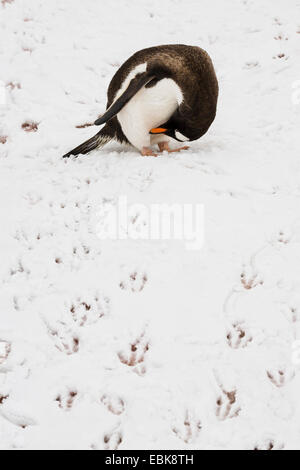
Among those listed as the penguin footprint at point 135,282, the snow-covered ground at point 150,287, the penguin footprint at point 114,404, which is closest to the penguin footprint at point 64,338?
the snow-covered ground at point 150,287

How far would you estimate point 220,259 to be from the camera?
361 cm

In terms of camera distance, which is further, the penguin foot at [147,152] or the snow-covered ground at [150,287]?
the penguin foot at [147,152]

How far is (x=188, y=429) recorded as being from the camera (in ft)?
7.89

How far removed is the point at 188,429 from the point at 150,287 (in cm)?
119

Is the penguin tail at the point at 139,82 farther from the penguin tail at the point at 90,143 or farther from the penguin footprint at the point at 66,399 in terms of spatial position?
the penguin footprint at the point at 66,399

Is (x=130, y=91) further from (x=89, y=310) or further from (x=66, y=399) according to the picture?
(x=66, y=399)

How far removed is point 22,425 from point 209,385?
1.11 m

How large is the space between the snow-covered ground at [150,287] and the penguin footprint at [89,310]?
11mm

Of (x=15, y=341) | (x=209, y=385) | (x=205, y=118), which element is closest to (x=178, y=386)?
(x=209, y=385)

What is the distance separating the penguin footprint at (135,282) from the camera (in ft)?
11.1

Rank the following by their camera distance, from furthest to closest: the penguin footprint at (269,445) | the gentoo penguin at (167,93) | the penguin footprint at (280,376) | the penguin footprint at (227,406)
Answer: the gentoo penguin at (167,93), the penguin footprint at (280,376), the penguin footprint at (227,406), the penguin footprint at (269,445)

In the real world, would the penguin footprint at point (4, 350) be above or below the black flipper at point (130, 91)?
below

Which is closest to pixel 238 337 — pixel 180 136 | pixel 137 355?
pixel 137 355

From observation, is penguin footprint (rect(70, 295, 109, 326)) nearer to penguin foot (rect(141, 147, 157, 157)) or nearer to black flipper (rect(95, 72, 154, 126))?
black flipper (rect(95, 72, 154, 126))
